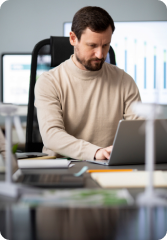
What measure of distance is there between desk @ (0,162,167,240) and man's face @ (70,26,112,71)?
108 cm

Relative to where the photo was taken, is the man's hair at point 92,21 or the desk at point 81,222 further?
the man's hair at point 92,21

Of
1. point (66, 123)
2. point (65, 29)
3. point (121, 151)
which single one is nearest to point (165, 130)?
point (121, 151)

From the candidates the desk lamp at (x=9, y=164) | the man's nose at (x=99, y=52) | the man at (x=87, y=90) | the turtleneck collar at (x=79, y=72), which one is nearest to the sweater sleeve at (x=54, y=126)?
the man at (x=87, y=90)

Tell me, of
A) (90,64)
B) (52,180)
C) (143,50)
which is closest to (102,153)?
(52,180)

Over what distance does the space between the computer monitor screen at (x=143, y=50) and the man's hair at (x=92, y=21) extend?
1.60 meters

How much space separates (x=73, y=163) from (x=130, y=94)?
727mm

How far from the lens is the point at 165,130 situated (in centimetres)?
97

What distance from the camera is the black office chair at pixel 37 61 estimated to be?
1.69m

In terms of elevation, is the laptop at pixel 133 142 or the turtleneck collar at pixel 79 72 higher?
the turtleneck collar at pixel 79 72

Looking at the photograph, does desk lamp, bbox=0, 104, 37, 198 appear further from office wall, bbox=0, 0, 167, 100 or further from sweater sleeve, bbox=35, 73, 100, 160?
office wall, bbox=0, 0, 167, 100

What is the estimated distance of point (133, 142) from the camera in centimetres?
96

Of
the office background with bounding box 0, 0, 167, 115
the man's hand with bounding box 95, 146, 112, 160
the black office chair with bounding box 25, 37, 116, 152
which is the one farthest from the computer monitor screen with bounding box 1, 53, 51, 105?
the man's hand with bounding box 95, 146, 112, 160

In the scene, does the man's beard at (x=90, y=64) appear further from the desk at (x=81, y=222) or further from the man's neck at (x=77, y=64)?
the desk at (x=81, y=222)

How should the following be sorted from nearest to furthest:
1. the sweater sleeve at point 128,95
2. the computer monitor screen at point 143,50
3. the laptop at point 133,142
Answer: the laptop at point 133,142, the sweater sleeve at point 128,95, the computer monitor screen at point 143,50
